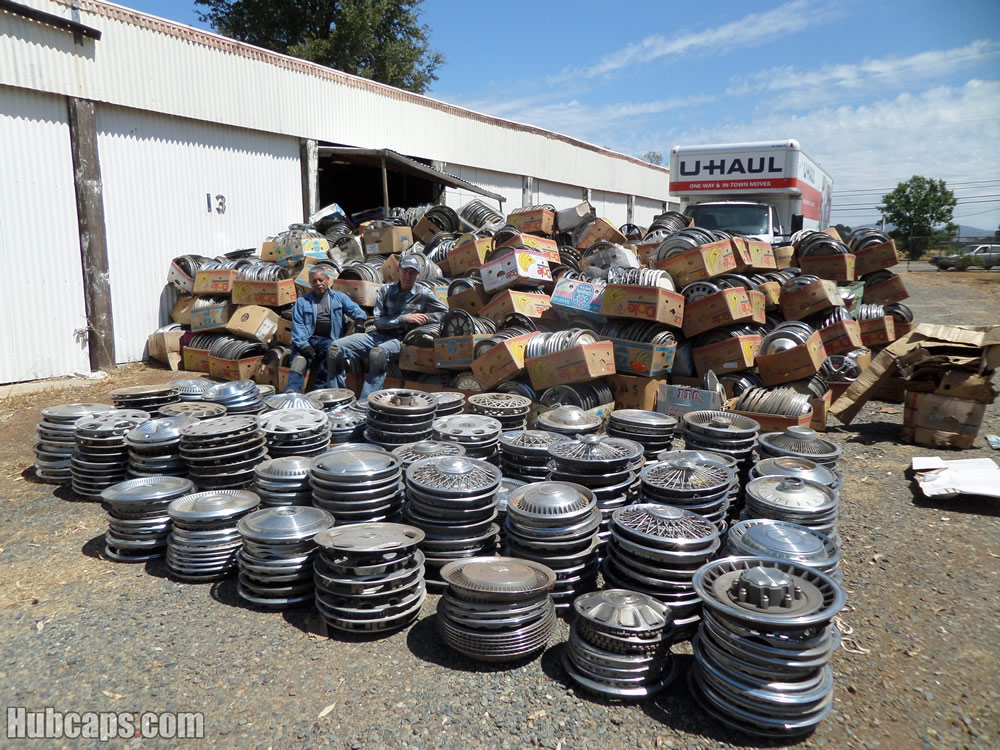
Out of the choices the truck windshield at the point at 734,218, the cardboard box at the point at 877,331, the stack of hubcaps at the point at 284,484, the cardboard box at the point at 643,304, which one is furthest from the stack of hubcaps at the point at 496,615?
the truck windshield at the point at 734,218

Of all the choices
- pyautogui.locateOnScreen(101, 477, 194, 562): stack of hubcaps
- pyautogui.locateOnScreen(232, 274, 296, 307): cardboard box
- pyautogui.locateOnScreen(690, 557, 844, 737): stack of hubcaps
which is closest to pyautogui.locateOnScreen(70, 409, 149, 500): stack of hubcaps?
pyautogui.locateOnScreen(101, 477, 194, 562): stack of hubcaps

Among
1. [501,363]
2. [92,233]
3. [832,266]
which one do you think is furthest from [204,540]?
[832,266]

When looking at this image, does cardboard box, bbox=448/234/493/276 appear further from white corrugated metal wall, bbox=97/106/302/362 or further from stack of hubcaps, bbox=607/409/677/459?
white corrugated metal wall, bbox=97/106/302/362

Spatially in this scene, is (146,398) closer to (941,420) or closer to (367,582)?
(367,582)

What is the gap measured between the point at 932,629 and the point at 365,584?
3.19 metres

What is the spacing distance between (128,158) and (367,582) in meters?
10.3

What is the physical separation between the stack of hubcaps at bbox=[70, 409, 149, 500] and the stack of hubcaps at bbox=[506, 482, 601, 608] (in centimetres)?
341

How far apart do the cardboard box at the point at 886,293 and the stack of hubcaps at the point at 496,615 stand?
997cm

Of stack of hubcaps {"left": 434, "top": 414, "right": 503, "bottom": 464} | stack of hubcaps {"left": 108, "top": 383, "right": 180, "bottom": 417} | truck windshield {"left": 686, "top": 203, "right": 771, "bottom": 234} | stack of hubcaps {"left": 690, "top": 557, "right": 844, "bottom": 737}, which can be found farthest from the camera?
truck windshield {"left": 686, "top": 203, "right": 771, "bottom": 234}

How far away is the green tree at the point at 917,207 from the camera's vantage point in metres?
52.3

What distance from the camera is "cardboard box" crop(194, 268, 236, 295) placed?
10305 mm

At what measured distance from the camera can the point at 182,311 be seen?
1112cm

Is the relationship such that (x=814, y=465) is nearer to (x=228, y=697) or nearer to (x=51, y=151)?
(x=228, y=697)

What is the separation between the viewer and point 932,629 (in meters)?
3.62
